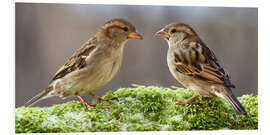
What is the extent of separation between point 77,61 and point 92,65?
0.25 metres

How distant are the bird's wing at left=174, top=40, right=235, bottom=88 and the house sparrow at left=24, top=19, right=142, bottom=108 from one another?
3.00ft

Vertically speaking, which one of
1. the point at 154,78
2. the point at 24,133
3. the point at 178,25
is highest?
the point at 178,25

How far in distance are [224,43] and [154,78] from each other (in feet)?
4.46

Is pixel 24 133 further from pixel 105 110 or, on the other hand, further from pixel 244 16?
pixel 244 16

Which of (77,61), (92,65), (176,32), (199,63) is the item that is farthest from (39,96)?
(199,63)

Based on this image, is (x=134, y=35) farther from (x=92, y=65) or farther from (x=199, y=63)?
(x=199, y=63)

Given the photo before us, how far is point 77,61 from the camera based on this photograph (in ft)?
17.8

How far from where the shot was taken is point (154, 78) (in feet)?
19.1

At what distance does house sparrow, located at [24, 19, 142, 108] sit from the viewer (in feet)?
17.6

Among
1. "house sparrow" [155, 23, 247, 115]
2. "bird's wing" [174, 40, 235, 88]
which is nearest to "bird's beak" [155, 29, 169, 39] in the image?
"house sparrow" [155, 23, 247, 115]

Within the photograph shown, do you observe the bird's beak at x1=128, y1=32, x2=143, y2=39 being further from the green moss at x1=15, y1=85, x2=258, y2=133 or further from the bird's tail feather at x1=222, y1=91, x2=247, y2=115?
the bird's tail feather at x1=222, y1=91, x2=247, y2=115

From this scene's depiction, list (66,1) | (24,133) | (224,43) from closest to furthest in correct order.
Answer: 1. (24,133)
2. (66,1)
3. (224,43)

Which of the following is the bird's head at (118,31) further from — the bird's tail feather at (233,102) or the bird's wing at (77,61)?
the bird's tail feather at (233,102)
